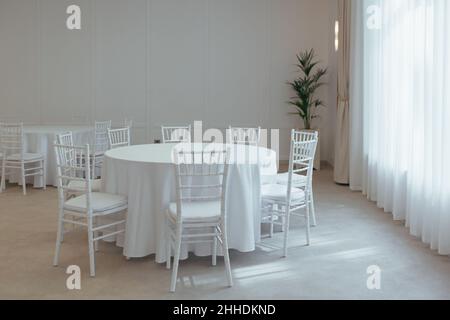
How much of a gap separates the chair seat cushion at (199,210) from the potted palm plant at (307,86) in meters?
5.13

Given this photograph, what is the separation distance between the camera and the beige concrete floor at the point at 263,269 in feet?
11.6

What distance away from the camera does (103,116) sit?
9.27m

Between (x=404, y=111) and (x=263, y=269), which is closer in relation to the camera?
(x=263, y=269)

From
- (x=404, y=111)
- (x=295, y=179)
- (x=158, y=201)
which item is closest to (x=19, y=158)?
(x=158, y=201)

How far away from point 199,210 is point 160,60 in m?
5.92

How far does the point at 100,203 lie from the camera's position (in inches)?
159

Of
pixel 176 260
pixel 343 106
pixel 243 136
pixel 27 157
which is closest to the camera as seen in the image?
pixel 176 260

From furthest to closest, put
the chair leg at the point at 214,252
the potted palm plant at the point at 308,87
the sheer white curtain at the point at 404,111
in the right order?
the potted palm plant at the point at 308,87 < the sheer white curtain at the point at 404,111 < the chair leg at the point at 214,252

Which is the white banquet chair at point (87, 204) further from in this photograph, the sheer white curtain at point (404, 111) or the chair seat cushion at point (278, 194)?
the sheer white curtain at point (404, 111)

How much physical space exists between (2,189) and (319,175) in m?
4.50

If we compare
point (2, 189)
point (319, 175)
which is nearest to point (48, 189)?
point (2, 189)

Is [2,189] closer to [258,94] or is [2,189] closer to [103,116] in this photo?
[103,116]

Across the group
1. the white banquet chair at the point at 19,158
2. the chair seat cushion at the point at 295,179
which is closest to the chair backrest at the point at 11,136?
the white banquet chair at the point at 19,158

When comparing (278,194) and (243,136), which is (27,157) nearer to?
(243,136)
